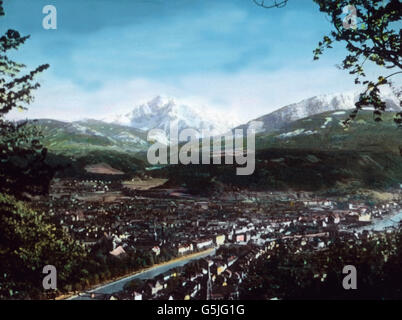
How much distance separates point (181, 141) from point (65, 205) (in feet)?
7.96

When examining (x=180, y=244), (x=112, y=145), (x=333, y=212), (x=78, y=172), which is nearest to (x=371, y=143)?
(x=333, y=212)

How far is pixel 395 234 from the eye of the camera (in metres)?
6.26

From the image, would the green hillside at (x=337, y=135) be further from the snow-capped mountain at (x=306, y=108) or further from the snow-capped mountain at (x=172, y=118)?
the snow-capped mountain at (x=172, y=118)

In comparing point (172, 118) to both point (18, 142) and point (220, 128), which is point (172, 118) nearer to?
point (220, 128)

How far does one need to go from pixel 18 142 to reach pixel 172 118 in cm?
272

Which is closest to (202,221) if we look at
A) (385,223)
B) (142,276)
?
(142,276)

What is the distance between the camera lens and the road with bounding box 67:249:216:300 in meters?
5.77

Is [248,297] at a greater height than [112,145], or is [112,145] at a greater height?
[112,145]

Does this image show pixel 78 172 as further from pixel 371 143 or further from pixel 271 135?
pixel 371 143

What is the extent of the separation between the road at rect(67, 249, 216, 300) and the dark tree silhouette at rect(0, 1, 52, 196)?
6.23 ft

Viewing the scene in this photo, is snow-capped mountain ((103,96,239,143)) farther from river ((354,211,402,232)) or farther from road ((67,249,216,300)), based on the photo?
river ((354,211,402,232))

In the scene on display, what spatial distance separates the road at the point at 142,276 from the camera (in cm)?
577

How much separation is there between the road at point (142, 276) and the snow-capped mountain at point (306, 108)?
277 cm
